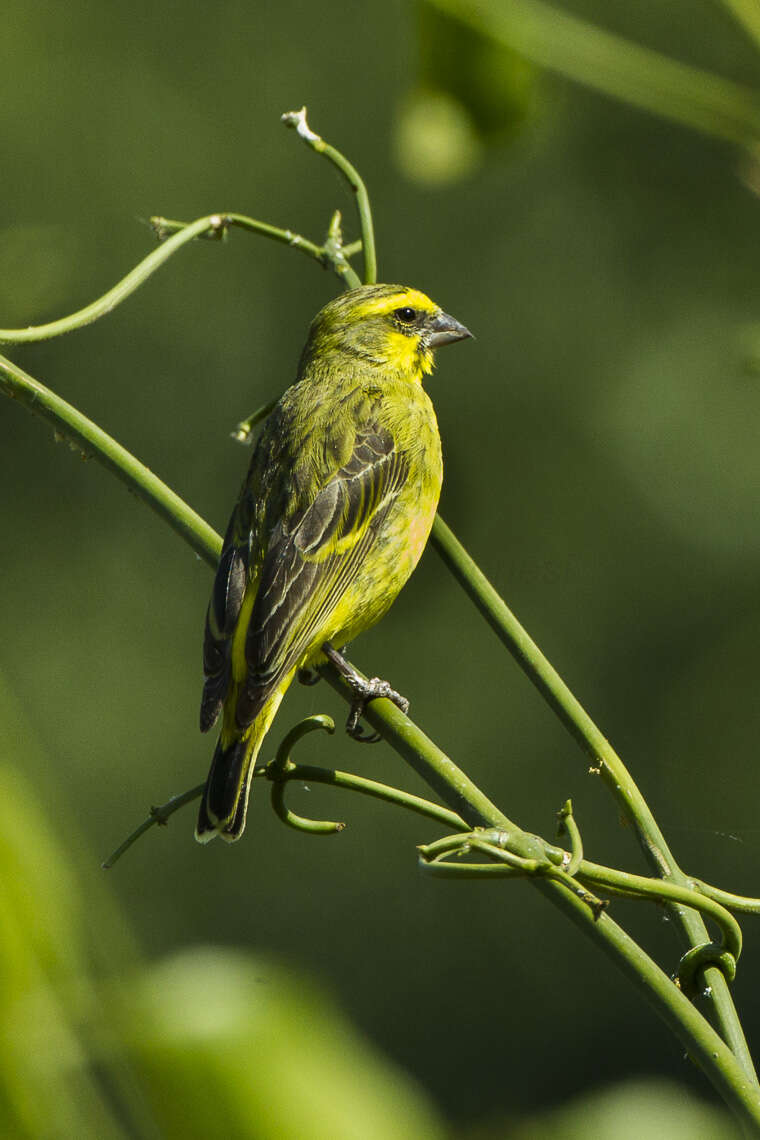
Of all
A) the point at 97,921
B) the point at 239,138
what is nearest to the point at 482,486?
the point at 239,138

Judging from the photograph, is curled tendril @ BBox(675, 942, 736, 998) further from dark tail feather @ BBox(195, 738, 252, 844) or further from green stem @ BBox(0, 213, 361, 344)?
dark tail feather @ BBox(195, 738, 252, 844)

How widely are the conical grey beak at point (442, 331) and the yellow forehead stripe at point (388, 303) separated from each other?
0.06 m

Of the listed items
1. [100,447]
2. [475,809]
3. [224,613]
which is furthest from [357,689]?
[475,809]

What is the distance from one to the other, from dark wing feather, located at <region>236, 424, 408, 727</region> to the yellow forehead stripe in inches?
19.7

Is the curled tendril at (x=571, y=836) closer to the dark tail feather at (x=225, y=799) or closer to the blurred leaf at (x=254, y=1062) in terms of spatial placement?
the blurred leaf at (x=254, y=1062)

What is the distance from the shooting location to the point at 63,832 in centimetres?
74

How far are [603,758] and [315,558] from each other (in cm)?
148

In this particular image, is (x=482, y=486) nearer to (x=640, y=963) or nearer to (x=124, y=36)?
(x=124, y=36)

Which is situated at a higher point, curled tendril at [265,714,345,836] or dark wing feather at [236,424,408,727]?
curled tendril at [265,714,345,836]

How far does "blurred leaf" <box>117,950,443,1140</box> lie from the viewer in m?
0.62

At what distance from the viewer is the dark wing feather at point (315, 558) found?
8.91ft

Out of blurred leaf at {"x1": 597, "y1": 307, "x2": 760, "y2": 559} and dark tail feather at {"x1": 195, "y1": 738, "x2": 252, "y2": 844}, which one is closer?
dark tail feather at {"x1": 195, "y1": 738, "x2": 252, "y2": 844}

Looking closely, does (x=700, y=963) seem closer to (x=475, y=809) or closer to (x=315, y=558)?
(x=475, y=809)

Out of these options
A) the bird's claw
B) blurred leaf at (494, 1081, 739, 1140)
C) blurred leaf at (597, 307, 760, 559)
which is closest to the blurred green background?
blurred leaf at (597, 307, 760, 559)
